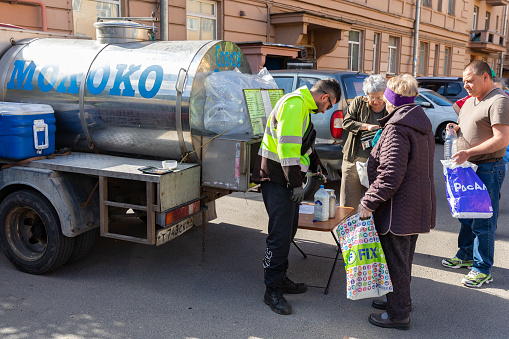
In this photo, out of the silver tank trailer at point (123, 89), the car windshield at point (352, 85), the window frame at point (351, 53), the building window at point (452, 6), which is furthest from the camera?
the building window at point (452, 6)

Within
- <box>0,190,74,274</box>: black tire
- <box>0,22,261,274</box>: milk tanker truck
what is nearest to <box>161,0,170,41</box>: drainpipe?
<box>0,22,261,274</box>: milk tanker truck

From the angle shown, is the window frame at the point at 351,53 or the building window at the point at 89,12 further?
the window frame at the point at 351,53

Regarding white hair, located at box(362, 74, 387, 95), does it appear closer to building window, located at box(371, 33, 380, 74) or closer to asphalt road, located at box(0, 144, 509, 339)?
asphalt road, located at box(0, 144, 509, 339)

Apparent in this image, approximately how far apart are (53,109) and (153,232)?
178 cm

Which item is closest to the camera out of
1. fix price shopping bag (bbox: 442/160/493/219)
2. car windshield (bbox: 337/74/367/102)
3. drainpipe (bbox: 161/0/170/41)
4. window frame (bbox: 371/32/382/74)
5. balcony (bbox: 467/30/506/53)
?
fix price shopping bag (bbox: 442/160/493/219)

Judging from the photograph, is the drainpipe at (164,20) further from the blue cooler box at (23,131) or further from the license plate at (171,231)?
the license plate at (171,231)

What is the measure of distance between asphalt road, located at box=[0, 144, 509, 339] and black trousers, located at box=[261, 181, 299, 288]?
1.04ft

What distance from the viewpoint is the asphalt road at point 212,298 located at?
364 cm

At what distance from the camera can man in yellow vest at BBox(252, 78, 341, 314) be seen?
3.71m

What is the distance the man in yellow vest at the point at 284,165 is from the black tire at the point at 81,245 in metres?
1.76

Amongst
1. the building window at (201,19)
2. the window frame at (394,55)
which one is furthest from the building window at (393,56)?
the building window at (201,19)

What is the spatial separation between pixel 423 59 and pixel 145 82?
23737 mm

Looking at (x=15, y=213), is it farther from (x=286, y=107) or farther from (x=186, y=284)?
(x=286, y=107)

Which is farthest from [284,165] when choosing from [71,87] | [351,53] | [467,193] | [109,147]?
[351,53]
